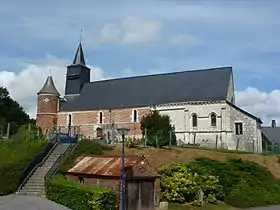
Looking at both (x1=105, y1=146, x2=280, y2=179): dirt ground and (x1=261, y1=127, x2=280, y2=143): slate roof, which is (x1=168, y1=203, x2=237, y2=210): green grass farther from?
(x1=261, y1=127, x2=280, y2=143): slate roof

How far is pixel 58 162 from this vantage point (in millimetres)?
26391

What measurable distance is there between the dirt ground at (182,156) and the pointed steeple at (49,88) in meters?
33.0

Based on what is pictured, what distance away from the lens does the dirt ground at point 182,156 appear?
29344 mm

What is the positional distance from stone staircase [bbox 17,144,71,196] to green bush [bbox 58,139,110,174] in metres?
0.98

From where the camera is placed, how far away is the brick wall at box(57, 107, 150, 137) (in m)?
54.2

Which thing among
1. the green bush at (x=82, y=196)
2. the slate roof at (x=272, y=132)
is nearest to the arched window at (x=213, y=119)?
the green bush at (x=82, y=196)

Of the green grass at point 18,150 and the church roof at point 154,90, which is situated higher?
the church roof at point 154,90

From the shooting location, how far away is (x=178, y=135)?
5144 centimetres

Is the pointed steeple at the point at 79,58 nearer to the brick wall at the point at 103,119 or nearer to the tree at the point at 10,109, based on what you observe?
the brick wall at the point at 103,119

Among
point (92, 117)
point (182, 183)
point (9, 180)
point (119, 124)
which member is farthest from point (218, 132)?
point (9, 180)

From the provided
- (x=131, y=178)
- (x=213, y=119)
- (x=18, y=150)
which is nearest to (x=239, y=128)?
(x=213, y=119)

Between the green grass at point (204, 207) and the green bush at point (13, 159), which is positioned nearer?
the green grass at point (204, 207)

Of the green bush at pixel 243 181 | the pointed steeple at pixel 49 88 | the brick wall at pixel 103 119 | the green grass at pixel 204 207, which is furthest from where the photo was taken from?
the pointed steeple at pixel 49 88

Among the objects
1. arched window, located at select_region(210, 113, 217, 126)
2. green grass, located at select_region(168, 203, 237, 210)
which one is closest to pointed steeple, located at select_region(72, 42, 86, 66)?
arched window, located at select_region(210, 113, 217, 126)
